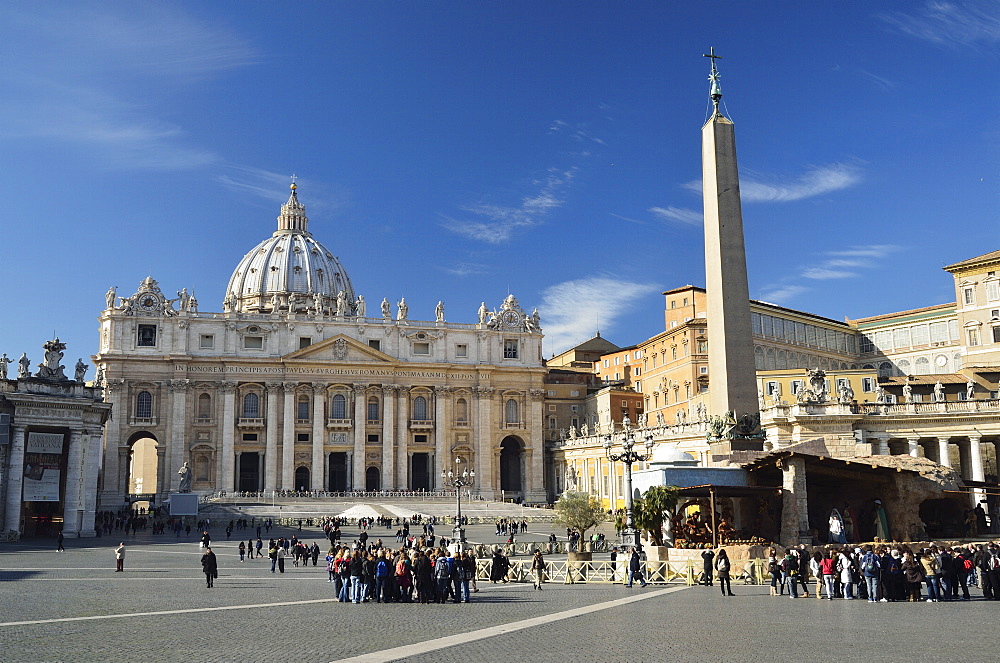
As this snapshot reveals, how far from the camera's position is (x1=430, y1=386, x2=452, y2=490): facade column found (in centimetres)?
7381

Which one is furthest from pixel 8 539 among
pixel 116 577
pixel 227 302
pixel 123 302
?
pixel 227 302

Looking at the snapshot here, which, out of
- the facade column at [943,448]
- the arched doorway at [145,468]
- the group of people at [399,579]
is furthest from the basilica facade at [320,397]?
the group of people at [399,579]

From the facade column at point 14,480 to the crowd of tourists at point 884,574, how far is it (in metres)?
29.5

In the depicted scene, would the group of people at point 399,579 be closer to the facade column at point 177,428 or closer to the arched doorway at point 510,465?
the facade column at point 177,428

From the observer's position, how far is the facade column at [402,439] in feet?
239

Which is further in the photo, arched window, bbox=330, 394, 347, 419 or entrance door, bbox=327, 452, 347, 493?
entrance door, bbox=327, 452, 347, 493

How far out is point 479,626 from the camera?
13156mm

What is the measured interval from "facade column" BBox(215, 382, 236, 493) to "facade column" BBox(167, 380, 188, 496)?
267cm

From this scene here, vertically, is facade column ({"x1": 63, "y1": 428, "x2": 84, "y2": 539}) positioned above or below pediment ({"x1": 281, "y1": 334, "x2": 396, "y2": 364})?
below

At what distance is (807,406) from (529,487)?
38.3 meters

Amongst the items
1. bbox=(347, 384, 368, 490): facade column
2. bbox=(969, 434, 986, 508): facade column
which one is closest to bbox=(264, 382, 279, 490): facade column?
bbox=(347, 384, 368, 490): facade column

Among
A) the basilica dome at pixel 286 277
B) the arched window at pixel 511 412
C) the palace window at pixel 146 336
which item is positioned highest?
the basilica dome at pixel 286 277

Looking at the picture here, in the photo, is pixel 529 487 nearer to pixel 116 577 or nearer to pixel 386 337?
pixel 386 337

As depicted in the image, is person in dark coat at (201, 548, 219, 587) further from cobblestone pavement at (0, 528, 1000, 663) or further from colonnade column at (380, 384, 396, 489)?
colonnade column at (380, 384, 396, 489)
